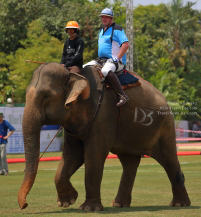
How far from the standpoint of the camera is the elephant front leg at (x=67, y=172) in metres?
8.88

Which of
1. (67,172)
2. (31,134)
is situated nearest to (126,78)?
(67,172)

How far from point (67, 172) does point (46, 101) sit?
139 cm

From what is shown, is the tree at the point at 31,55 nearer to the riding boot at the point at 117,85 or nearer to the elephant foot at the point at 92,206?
the riding boot at the point at 117,85

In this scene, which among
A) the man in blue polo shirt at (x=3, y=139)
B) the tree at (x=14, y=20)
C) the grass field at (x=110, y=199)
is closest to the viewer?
the grass field at (x=110, y=199)

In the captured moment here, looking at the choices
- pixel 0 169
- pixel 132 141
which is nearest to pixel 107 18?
pixel 132 141

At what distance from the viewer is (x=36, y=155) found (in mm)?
8078

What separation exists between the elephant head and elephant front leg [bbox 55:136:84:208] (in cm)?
84

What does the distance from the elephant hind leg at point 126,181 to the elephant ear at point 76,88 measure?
195 centimetres

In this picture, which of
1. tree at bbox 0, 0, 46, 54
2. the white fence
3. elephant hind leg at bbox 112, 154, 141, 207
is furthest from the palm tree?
elephant hind leg at bbox 112, 154, 141, 207

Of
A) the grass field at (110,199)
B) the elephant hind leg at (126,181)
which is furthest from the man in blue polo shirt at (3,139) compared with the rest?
the elephant hind leg at (126,181)

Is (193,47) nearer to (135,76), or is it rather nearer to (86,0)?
(86,0)

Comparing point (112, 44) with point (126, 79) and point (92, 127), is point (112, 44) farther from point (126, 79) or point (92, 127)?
point (92, 127)

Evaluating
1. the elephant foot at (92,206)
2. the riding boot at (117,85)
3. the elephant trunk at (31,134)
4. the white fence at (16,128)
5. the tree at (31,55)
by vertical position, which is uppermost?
the riding boot at (117,85)

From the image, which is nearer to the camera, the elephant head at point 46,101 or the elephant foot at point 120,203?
the elephant head at point 46,101
